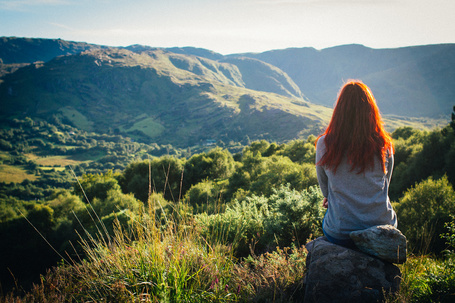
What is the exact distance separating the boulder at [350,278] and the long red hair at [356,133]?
3.57ft

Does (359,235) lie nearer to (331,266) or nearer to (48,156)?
(331,266)

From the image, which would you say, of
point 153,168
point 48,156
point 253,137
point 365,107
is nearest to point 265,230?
point 365,107

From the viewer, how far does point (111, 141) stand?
6993 inches

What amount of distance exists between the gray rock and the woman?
17 centimetres

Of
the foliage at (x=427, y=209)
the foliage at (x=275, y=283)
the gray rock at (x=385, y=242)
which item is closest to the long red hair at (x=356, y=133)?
the gray rock at (x=385, y=242)

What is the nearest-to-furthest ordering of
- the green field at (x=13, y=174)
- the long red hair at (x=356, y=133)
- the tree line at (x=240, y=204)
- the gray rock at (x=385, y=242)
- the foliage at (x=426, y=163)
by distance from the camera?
the gray rock at (x=385, y=242) < the long red hair at (x=356, y=133) < the tree line at (x=240, y=204) < the foliage at (x=426, y=163) < the green field at (x=13, y=174)

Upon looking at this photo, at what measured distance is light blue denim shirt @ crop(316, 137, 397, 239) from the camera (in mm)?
2691

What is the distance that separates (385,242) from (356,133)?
1277mm

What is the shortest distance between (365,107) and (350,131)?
34 centimetres

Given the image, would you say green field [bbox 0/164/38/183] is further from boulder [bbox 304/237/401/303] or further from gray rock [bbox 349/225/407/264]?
gray rock [bbox 349/225/407/264]

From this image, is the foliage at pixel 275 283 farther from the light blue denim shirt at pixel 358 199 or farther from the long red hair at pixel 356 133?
the long red hair at pixel 356 133

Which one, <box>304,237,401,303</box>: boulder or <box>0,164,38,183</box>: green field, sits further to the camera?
<box>0,164,38,183</box>: green field

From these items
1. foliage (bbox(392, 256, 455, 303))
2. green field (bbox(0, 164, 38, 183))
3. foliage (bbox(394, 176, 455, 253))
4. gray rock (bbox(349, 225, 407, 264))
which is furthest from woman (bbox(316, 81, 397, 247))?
green field (bbox(0, 164, 38, 183))

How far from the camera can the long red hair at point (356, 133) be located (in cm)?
266
